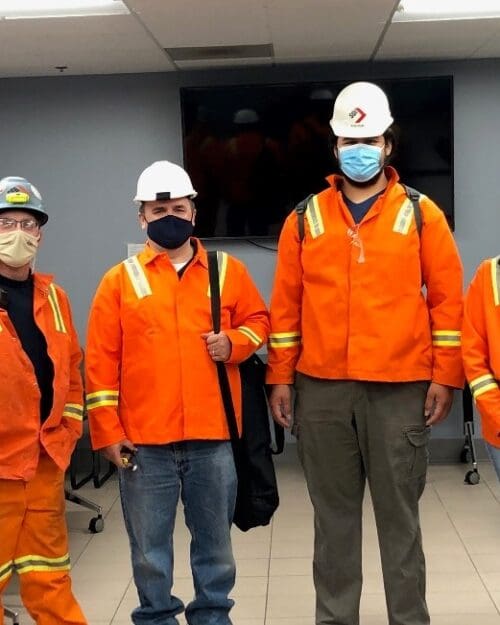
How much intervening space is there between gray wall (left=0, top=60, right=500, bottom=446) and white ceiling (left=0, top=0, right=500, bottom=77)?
0.46 feet

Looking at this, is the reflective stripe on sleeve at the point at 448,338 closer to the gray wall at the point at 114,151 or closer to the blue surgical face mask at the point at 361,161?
the blue surgical face mask at the point at 361,161

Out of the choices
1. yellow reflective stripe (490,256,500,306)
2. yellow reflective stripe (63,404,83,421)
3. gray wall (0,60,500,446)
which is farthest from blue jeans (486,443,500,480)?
gray wall (0,60,500,446)

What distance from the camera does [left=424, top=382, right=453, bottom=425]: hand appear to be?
2662 millimetres

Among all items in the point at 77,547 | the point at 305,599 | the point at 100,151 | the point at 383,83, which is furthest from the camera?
the point at 100,151

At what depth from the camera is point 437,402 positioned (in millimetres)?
2674

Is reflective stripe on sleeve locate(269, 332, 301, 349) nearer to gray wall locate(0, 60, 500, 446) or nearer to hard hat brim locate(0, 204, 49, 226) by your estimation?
hard hat brim locate(0, 204, 49, 226)

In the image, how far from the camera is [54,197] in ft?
18.2

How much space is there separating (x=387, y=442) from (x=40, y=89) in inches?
146

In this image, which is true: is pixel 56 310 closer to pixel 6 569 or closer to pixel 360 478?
pixel 6 569

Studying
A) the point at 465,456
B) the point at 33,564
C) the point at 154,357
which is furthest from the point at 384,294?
the point at 465,456

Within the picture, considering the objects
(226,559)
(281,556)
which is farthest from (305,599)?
(226,559)

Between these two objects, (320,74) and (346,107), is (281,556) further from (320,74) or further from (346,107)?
(320,74)

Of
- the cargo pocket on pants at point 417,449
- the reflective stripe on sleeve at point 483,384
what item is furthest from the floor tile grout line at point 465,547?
the reflective stripe on sleeve at point 483,384

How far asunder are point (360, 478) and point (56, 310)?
1075mm
